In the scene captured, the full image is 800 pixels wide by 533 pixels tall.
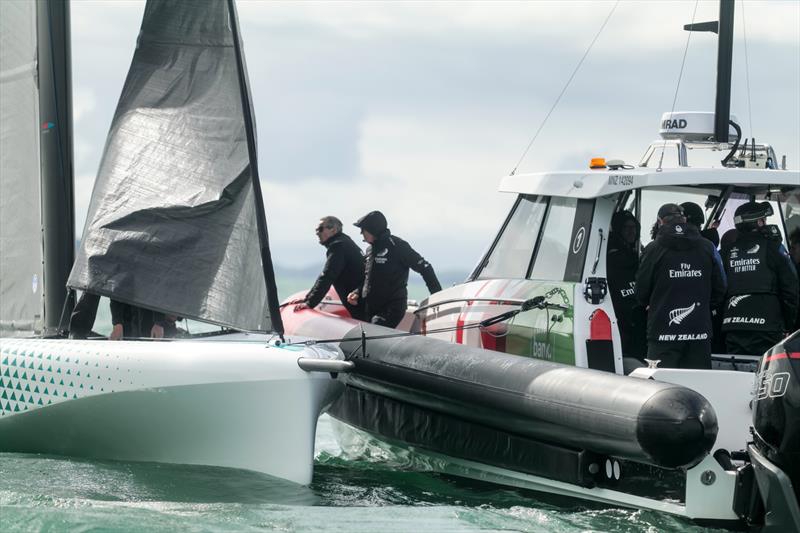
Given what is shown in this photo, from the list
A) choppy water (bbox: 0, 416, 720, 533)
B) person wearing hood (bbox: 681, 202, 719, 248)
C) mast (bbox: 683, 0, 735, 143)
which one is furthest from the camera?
mast (bbox: 683, 0, 735, 143)

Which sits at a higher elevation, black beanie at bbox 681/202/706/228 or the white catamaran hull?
black beanie at bbox 681/202/706/228

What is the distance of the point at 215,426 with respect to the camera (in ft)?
26.6

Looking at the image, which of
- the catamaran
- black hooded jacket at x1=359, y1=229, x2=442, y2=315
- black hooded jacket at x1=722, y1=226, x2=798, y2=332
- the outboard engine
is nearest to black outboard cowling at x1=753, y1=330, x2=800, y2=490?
the outboard engine

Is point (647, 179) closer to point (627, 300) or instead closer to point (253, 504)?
point (627, 300)

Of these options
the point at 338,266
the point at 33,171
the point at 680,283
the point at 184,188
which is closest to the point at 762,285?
the point at 680,283

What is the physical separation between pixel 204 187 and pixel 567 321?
2741 mm

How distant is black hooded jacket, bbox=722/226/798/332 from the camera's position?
27.4 feet

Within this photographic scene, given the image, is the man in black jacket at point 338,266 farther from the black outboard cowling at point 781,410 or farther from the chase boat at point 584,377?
the black outboard cowling at point 781,410

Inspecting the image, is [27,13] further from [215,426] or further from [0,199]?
[215,426]

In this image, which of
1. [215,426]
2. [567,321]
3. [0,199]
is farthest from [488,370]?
[0,199]

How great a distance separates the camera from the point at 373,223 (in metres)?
10.7

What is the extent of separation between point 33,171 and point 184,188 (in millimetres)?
2496

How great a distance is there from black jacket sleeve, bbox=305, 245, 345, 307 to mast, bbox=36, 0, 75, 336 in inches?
84.1

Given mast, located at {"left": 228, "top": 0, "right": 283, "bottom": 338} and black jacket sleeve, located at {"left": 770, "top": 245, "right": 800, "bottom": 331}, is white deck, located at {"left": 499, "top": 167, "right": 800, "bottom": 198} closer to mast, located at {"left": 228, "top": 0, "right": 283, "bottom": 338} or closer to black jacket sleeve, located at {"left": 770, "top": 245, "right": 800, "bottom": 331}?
black jacket sleeve, located at {"left": 770, "top": 245, "right": 800, "bottom": 331}
